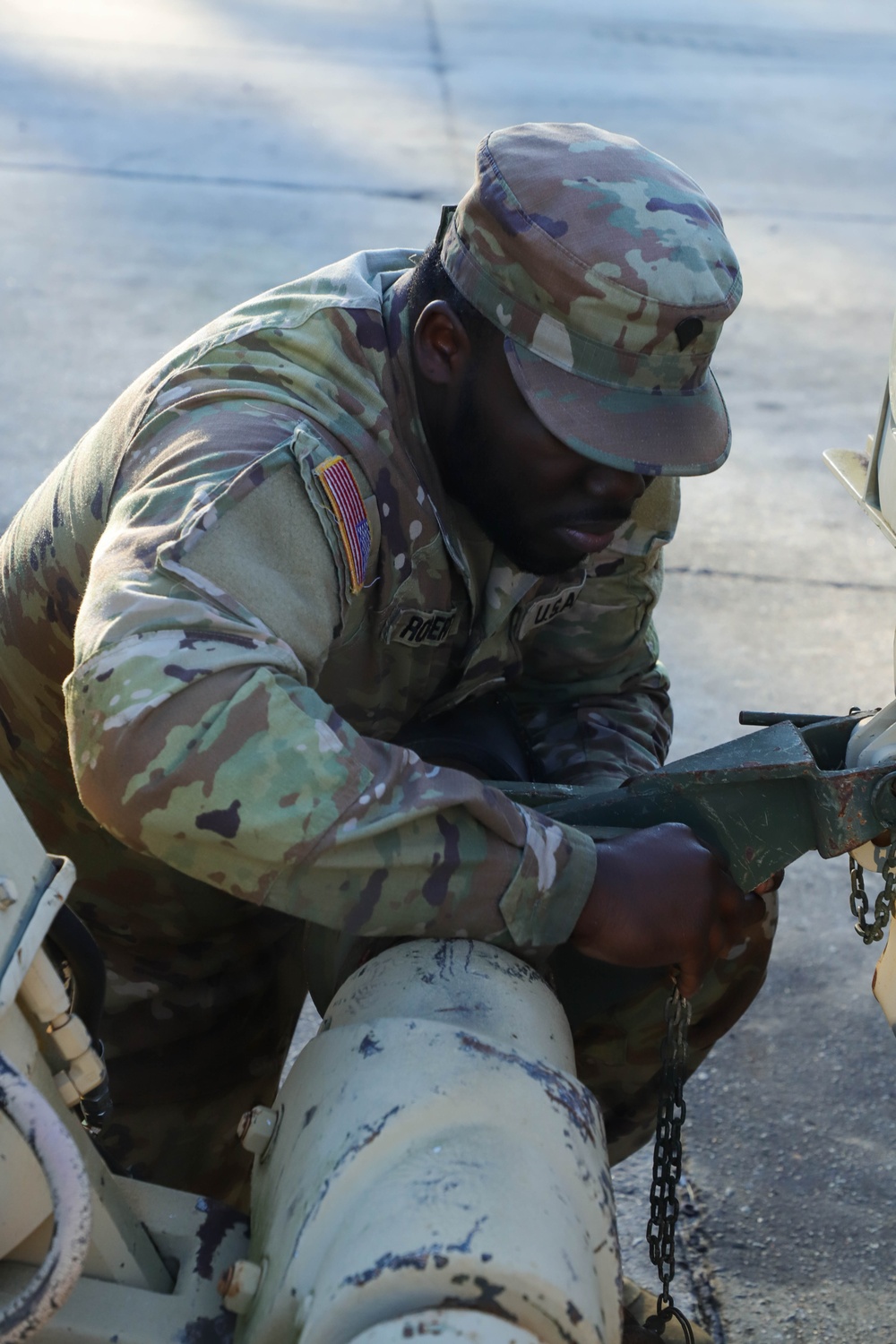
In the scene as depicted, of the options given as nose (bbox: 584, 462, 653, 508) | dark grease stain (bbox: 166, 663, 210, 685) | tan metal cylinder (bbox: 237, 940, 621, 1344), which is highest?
dark grease stain (bbox: 166, 663, 210, 685)

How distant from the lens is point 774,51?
1076 cm

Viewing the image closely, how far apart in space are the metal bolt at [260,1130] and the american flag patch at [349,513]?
20.5 inches

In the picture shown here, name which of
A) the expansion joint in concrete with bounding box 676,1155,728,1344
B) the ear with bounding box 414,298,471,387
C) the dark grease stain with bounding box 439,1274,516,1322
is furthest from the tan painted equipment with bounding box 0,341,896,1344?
the expansion joint in concrete with bounding box 676,1155,728,1344

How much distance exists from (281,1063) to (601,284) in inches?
46.3

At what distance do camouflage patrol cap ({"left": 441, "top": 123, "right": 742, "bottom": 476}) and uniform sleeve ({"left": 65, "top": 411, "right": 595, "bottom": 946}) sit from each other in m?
0.32

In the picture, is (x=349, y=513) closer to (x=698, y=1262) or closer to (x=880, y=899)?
(x=880, y=899)

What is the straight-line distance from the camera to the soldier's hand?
1.34 m

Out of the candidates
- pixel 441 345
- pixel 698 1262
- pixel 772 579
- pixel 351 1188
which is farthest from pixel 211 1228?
pixel 772 579

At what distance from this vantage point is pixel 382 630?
64.2 inches

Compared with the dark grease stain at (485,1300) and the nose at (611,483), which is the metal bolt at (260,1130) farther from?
the nose at (611,483)

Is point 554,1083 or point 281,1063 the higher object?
point 554,1083

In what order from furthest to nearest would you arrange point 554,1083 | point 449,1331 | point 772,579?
1. point 772,579
2. point 554,1083
3. point 449,1331

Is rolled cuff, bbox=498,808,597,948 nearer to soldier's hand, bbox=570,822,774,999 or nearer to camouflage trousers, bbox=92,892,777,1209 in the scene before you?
soldier's hand, bbox=570,822,774,999

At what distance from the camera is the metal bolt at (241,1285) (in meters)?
1.04
